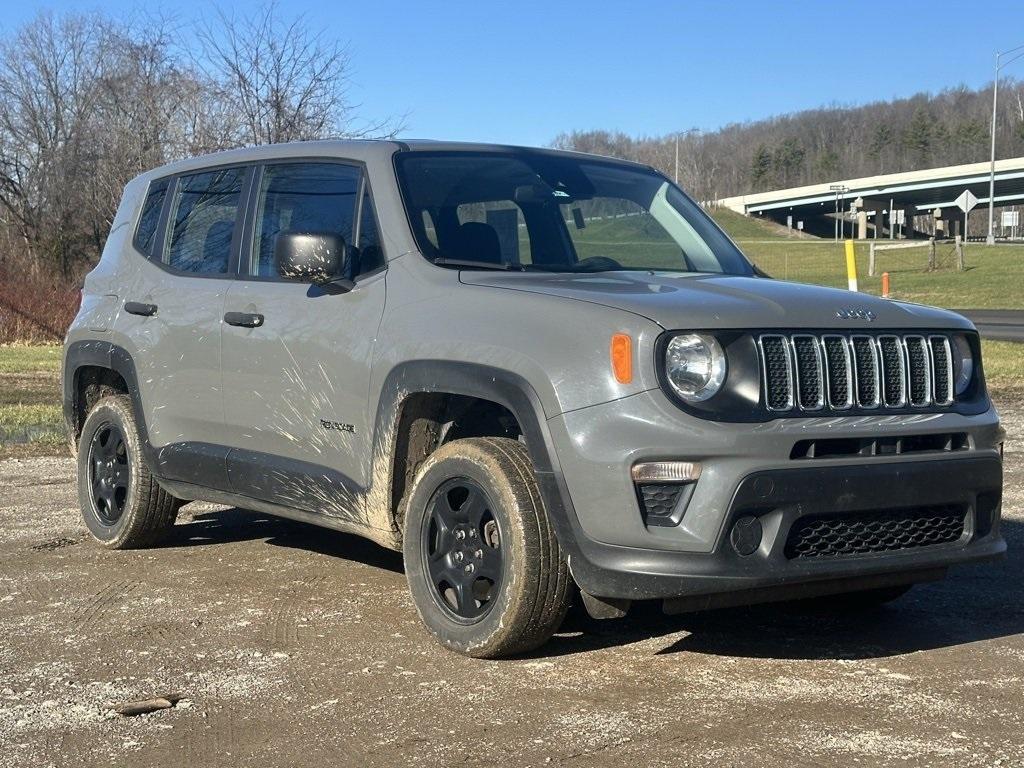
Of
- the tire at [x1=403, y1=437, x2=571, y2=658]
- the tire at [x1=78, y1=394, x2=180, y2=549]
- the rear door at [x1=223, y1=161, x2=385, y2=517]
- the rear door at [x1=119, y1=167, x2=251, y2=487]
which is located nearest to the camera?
the tire at [x1=403, y1=437, x2=571, y2=658]

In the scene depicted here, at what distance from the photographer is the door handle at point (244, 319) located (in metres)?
5.68

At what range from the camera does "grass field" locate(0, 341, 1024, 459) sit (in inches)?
427

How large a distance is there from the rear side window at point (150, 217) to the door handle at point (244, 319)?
3.49ft

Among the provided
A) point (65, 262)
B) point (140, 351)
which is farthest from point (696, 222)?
point (65, 262)

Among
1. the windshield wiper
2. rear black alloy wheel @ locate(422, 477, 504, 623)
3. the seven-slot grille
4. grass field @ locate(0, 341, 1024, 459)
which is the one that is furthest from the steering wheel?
grass field @ locate(0, 341, 1024, 459)

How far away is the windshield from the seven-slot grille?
125 centimetres

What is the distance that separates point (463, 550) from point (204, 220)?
248 cm

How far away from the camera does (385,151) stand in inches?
218

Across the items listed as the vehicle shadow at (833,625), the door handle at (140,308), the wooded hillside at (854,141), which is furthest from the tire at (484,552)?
the wooded hillside at (854,141)

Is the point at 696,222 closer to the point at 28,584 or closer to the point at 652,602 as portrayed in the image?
the point at 652,602

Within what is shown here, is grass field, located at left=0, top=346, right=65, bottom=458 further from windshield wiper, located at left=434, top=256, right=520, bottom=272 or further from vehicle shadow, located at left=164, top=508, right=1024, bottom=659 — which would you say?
windshield wiper, located at left=434, top=256, right=520, bottom=272

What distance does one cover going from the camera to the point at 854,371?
4.40 metres

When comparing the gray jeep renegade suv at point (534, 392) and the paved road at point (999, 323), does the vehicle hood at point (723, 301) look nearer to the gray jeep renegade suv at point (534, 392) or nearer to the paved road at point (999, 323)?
the gray jeep renegade suv at point (534, 392)

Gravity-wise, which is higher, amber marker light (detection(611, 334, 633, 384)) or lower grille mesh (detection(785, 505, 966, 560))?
amber marker light (detection(611, 334, 633, 384))
